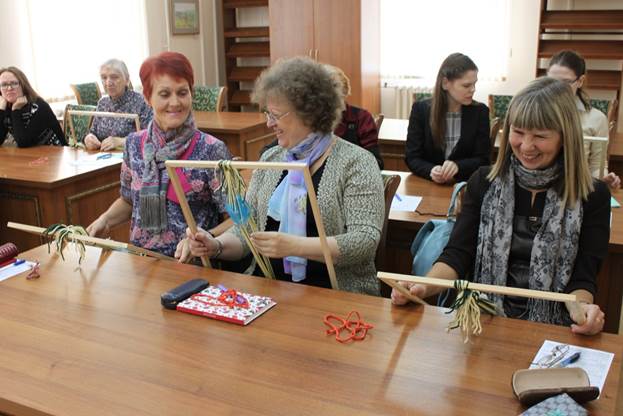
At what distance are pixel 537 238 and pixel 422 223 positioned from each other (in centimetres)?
69

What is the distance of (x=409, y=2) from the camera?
6098 mm

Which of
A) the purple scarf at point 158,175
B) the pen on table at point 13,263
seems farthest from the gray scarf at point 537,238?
the pen on table at point 13,263

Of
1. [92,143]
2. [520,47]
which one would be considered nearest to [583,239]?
[92,143]

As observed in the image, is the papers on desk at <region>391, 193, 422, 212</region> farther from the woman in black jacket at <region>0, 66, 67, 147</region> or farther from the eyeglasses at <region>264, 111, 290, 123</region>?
the woman in black jacket at <region>0, 66, 67, 147</region>

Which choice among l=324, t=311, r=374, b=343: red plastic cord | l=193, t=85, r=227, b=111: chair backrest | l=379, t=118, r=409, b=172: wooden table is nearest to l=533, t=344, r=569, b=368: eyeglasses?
l=324, t=311, r=374, b=343: red plastic cord

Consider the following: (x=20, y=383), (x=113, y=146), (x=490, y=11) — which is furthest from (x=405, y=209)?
(x=490, y=11)

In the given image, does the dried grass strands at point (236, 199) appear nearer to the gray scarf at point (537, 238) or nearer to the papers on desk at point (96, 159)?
the gray scarf at point (537, 238)

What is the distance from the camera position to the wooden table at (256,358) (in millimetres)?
1156

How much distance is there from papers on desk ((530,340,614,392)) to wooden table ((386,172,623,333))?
0.86m

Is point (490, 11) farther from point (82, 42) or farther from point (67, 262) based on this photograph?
point (67, 262)

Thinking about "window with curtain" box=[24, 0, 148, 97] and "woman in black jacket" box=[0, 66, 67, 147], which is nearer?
"woman in black jacket" box=[0, 66, 67, 147]

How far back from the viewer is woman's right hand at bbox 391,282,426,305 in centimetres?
152

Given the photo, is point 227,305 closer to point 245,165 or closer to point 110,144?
point 245,165

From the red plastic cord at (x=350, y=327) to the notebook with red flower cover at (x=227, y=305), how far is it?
0.18 metres
